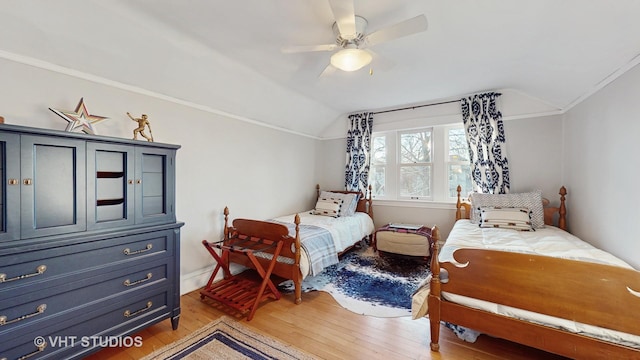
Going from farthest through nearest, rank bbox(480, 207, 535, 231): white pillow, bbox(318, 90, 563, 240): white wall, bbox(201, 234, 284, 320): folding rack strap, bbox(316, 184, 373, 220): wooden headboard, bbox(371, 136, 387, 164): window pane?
bbox(371, 136, 387, 164): window pane → bbox(316, 184, 373, 220): wooden headboard → bbox(318, 90, 563, 240): white wall → bbox(480, 207, 535, 231): white pillow → bbox(201, 234, 284, 320): folding rack strap

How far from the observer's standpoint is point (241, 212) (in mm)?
3391

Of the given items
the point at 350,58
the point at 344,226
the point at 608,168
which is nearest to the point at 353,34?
the point at 350,58

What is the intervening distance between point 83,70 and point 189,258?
1953mm

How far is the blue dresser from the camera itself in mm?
1347

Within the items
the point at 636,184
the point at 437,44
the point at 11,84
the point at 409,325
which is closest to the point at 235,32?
the point at 11,84

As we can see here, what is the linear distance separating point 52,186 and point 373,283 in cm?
288

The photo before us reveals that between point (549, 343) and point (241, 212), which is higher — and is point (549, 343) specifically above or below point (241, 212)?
below

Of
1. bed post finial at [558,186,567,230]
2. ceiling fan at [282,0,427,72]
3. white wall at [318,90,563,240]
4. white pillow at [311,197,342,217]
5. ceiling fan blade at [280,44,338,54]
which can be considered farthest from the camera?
white pillow at [311,197,342,217]

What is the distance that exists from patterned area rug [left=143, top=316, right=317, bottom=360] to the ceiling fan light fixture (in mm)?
2162

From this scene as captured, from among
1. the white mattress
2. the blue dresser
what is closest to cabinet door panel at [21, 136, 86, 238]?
the blue dresser

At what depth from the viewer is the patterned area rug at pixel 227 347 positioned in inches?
69.3

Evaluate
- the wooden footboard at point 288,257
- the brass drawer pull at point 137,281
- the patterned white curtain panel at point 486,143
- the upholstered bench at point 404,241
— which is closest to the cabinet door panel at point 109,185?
the brass drawer pull at point 137,281

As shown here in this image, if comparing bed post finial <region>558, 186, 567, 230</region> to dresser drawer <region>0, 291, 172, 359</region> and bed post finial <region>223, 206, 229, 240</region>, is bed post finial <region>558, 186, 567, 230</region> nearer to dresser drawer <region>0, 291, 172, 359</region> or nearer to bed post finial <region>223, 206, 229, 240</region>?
bed post finial <region>223, 206, 229, 240</region>

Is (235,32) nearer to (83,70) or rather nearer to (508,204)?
(83,70)
